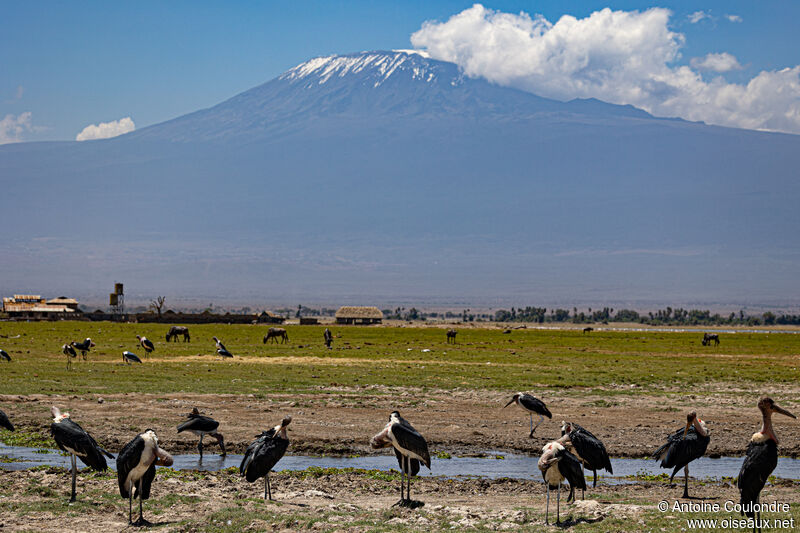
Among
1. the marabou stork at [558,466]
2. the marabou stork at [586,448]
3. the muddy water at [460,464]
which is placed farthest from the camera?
the muddy water at [460,464]

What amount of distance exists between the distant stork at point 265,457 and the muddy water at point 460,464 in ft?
10.6

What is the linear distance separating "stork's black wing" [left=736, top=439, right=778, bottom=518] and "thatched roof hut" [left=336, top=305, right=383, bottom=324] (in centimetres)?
10520

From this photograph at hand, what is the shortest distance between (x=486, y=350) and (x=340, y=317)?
65.2 meters

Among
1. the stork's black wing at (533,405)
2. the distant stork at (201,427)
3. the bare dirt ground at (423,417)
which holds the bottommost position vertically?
the bare dirt ground at (423,417)

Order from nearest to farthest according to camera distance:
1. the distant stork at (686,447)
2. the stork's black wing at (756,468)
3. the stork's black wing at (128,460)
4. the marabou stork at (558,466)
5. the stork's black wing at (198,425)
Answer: the stork's black wing at (756,468)
the stork's black wing at (128,460)
the marabou stork at (558,466)
the distant stork at (686,447)
the stork's black wing at (198,425)

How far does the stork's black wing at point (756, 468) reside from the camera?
40.7ft

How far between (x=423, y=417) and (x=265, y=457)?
1017cm

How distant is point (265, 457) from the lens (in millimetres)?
14883

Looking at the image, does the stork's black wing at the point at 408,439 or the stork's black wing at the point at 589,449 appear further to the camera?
the stork's black wing at the point at 589,449

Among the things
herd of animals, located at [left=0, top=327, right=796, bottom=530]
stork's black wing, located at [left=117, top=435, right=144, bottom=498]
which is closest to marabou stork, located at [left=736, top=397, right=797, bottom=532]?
herd of animals, located at [left=0, top=327, right=796, bottom=530]

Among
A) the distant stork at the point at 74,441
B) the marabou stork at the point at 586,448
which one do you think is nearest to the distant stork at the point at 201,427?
the distant stork at the point at 74,441

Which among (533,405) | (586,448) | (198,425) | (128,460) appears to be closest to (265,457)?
(128,460)

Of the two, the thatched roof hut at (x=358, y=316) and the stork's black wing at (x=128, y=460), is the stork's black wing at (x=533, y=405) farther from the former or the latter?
the thatched roof hut at (x=358, y=316)

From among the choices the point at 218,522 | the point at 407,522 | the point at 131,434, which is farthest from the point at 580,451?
the point at 131,434
